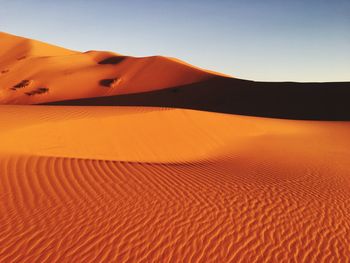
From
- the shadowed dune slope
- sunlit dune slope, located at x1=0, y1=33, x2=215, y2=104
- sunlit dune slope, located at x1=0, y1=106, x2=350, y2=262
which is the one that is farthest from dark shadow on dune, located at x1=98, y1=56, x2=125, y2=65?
sunlit dune slope, located at x1=0, y1=106, x2=350, y2=262

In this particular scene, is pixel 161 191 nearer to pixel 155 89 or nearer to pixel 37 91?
pixel 155 89

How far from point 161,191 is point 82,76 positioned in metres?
38.7

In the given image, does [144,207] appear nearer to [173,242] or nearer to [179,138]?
[173,242]

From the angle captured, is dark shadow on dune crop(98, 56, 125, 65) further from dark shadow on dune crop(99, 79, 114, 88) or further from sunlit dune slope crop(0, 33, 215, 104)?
dark shadow on dune crop(99, 79, 114, 88)

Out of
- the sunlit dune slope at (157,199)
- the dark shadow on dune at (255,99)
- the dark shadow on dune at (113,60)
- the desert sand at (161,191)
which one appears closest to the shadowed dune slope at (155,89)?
the dark shadow on dune at (255,99)

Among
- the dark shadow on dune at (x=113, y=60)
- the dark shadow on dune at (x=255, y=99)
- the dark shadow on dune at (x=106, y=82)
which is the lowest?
the dark shadow on dune at (x=255, y=99)

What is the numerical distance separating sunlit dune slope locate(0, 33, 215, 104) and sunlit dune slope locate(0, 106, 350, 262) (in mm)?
25092

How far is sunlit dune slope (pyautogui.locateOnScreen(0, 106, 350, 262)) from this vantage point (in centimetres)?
433

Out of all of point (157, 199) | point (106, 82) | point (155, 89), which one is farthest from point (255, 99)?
point (157, 199)

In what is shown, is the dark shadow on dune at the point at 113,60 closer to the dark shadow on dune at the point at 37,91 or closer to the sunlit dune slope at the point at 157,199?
the dark shadow on dune at the point at 37,91

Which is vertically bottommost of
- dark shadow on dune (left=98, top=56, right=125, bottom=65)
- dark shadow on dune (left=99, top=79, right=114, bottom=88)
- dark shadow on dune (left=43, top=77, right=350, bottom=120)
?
dark shadow on dune (left=43, top=77, right=350, bottom=120)

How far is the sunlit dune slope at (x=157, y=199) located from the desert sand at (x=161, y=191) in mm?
26

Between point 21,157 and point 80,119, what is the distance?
16.4ft

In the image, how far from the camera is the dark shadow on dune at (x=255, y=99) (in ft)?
94.7
